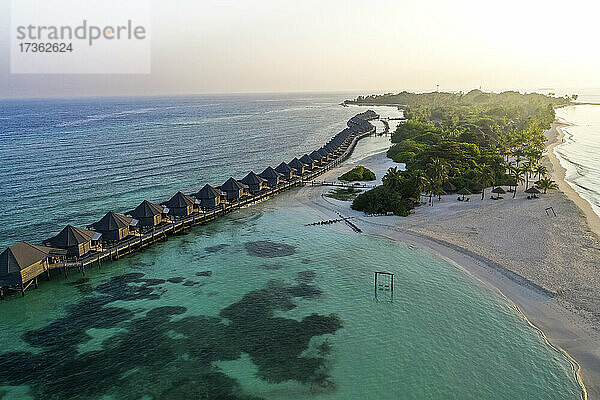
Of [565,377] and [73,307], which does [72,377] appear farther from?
[565,377]

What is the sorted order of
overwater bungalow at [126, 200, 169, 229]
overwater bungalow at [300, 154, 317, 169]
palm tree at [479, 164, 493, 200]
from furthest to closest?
overwater bungalow at [300, 154, 317, 169]
palm tree at [479, 164, 493, 200]
overwater bungalow at [126, 200, 169, 229]

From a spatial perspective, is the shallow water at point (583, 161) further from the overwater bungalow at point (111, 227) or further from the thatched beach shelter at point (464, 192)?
the overwater bungalow at point (111, 227)

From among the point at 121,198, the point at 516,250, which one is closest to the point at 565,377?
the point at 516,250

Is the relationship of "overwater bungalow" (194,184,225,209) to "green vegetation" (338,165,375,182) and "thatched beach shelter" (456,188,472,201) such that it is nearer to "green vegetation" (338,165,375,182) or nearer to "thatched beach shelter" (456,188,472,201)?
"green vegetation" (338,165,375,182)

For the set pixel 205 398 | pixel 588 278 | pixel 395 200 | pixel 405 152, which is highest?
pixel 405 152

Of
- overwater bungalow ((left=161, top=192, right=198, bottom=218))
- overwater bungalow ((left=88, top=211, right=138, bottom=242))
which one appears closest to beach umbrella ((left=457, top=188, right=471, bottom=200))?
overwater bungalow ((left=161, top=192, right=198, bottom=218))

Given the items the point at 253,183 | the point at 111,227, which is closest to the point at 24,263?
the point at 111,227
